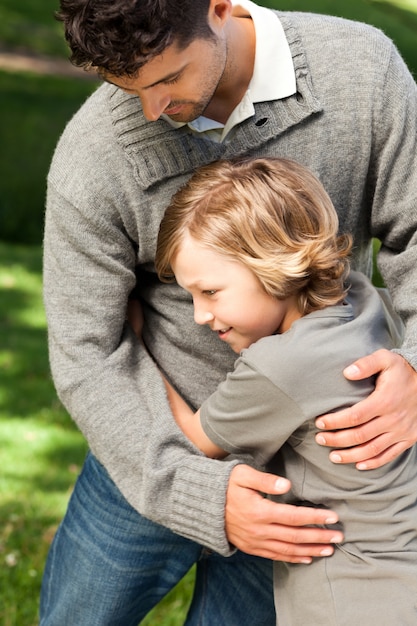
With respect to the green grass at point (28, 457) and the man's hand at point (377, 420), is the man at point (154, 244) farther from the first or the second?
the green grass at point (28, 457)

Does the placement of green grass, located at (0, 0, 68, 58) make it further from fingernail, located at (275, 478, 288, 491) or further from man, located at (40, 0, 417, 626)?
fingernail, located at (275, 478, 288, 491)

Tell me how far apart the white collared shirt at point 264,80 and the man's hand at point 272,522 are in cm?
77

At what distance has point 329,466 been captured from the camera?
1.95 metres

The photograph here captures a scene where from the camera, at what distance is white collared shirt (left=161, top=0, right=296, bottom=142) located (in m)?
2.17

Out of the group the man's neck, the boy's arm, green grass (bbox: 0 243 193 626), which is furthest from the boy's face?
green grass (bbox: 0 243 193 626)

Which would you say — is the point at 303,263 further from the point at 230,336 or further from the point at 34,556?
the point at 34,556

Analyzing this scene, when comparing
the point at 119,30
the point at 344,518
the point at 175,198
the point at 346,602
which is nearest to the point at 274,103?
the point at 175,198

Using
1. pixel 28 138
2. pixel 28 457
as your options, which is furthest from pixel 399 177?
pixel 28 138

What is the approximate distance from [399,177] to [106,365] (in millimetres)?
795

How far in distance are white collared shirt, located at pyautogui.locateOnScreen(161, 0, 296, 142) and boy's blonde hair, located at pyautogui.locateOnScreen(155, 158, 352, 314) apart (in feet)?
0.52

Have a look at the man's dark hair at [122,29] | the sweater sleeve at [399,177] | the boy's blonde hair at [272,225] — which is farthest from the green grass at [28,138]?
the man's dark hair at [122,29]

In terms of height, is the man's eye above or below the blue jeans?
above

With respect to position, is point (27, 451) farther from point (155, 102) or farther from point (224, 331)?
point (155, 102)

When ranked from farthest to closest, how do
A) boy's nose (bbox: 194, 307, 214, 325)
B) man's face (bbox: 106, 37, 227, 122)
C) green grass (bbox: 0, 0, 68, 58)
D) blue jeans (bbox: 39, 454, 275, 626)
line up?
green grass (bbox: 0, 0, 68, 58)
blue jeans (bbox: 39, 454, 275, 626)
boy's nose (bbox: 194, 307, 214, 325)
man's face (bbox: 106, 37, 227, 122)
